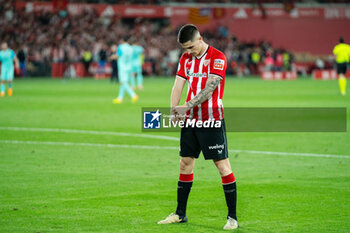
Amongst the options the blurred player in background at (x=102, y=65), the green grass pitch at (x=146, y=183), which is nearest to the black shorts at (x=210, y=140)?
the green grass pitch at (x=146, y=183)

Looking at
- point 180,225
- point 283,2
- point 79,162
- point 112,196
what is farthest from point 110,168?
point 283,2

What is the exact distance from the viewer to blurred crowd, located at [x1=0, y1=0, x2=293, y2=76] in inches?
2034

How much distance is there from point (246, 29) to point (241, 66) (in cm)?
607

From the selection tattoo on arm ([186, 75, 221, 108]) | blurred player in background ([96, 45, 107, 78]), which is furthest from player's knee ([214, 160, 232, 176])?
blurred player in background ([96, 45, 107, 78])

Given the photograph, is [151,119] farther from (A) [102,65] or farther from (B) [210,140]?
(A) [102,65]

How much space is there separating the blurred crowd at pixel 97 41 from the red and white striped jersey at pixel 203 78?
40488 mm

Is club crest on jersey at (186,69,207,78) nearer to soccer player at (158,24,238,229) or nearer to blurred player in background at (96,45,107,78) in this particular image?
soccer player at (158,24,238,229)

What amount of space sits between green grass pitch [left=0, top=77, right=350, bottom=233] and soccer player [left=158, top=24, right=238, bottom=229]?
0.64 m

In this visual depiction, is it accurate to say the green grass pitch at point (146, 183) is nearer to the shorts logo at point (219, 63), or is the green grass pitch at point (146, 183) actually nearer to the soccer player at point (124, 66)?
the shorts logo at point (219, 63)

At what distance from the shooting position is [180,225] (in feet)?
24.1

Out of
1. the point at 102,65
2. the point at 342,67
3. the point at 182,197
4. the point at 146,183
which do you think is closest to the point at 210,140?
the point at 182,197

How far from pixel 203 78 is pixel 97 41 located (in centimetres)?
4848

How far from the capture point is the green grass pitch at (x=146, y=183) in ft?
24.4

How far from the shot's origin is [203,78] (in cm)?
713
